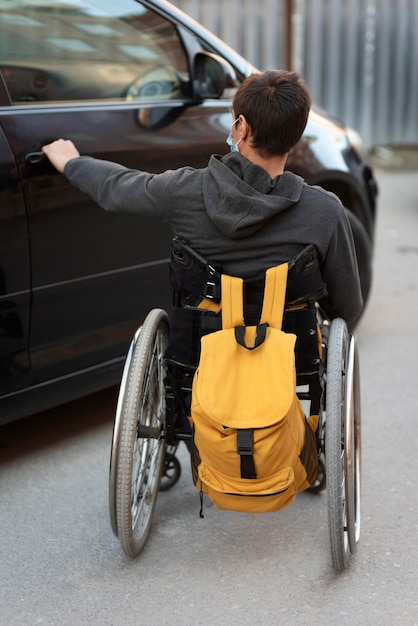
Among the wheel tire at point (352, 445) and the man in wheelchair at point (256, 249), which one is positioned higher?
the man in wheelchair at point (256, 249)

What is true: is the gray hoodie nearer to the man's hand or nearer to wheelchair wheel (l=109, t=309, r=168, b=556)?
wheelchair wheel (l=109, t=309, r=168, b=556)

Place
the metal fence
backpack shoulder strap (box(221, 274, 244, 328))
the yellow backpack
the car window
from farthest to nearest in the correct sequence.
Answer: the metal fence, the car window, backpack shoulder strap (box(221, 274, 244, 328)), the yellow backpack

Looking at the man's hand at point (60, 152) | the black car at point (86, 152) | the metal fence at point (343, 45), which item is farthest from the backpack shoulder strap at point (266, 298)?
the metal fence at point (343, 45)

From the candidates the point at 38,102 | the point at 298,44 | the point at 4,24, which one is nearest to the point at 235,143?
the point at 38,102

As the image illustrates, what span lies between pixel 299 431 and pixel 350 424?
0.15m

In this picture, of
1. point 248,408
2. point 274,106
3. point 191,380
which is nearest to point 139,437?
point 191,380

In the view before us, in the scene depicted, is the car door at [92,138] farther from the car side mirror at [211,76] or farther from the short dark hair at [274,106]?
the short dark hair at [274,106]

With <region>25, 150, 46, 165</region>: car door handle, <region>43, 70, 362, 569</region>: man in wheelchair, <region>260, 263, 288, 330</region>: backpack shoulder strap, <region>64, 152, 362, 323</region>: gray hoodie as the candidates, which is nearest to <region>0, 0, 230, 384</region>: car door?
<region>25, 150, 46, 165</region>: car door handle

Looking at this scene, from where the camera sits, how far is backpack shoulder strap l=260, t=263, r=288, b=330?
8.14 ft

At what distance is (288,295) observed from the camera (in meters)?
2.58

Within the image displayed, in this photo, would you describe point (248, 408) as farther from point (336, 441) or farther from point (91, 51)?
point (91, 51)

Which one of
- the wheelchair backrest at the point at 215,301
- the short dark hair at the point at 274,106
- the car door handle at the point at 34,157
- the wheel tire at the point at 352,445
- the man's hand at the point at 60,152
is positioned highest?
the short dark hair at the point at 274,106

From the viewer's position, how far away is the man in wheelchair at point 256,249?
8.13ft

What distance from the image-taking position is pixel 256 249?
2.54 m
